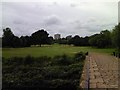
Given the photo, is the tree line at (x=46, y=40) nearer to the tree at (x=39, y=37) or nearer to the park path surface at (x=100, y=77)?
the tree at (x=39, y=37)

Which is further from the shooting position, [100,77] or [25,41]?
[25,41]

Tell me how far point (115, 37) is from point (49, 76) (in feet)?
59.6

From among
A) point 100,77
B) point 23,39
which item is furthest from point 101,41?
point 100,77

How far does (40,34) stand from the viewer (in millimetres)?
45750

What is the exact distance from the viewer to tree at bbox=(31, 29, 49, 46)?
137 feet

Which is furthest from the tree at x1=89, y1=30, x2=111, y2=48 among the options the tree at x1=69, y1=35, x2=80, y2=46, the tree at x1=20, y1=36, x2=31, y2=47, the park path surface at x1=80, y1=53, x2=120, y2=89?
the park path surface at x1=80, y1=53, x2=120, y2=89

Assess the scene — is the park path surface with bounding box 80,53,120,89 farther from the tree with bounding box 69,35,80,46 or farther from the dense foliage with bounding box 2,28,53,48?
the tree with bounding box 69,35,80,46

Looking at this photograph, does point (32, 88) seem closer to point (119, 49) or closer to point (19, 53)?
point (19, 53)

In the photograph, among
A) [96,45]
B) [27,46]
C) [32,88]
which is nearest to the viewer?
[32,88]

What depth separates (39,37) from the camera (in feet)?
146

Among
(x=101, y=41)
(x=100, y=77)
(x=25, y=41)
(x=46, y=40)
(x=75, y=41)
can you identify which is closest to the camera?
(x=100, y=77)

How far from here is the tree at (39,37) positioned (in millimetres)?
41644

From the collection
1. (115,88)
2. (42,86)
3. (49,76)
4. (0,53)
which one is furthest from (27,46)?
(115,88)

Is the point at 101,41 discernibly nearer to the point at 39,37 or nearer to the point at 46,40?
the point at 46,40
